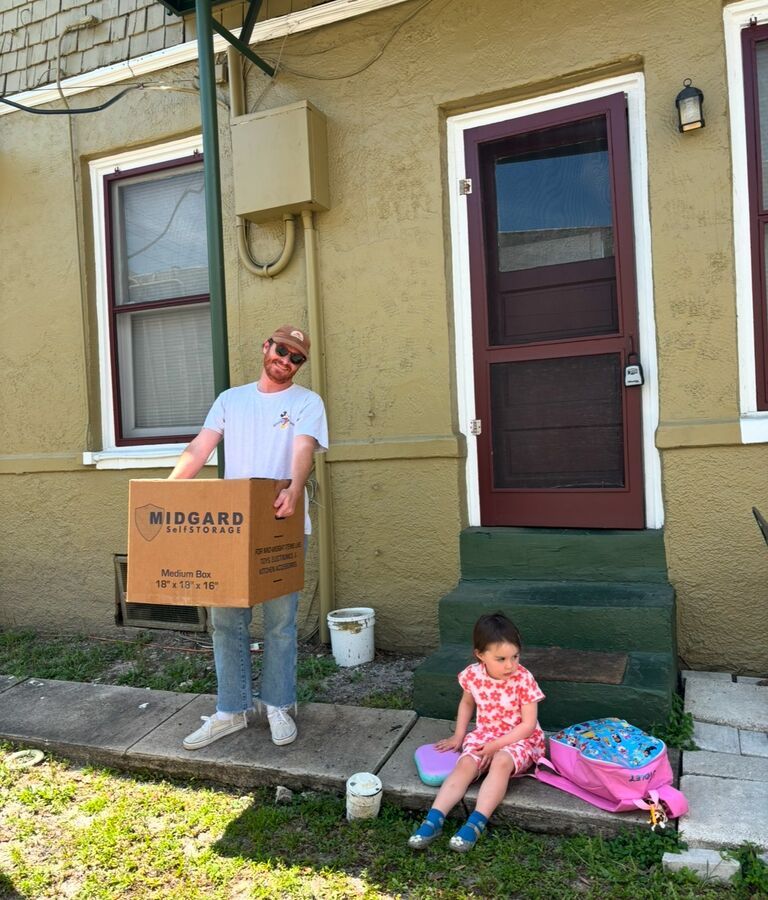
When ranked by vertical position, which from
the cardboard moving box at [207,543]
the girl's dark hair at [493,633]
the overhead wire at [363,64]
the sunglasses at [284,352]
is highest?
the overhead wire at [363,64]

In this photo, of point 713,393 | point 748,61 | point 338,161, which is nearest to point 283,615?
point 713,393

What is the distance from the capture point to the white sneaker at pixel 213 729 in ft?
10.2

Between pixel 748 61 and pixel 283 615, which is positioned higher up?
pixel 748 61

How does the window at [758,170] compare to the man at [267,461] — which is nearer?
the man at [267,461]

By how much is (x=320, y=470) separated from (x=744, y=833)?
2.76 meters

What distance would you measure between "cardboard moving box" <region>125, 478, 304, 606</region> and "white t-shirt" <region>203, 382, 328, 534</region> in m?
0.19

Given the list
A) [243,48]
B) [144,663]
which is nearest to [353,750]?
[144,663]

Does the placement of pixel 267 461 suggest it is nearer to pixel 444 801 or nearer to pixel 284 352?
pixel 284 352

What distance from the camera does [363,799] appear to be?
260 cm

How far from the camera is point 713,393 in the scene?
3543 millimetres

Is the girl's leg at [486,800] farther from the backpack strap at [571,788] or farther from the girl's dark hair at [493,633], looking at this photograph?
the girl's dark hair at [493,633]

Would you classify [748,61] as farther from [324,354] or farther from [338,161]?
[324,354]

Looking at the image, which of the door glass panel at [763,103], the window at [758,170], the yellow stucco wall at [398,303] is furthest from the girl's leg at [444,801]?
the door glass panel at [763,103]

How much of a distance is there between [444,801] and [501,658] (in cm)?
52
